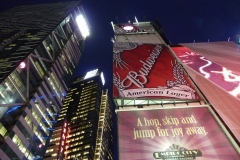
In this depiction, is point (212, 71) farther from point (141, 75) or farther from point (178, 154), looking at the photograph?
point (178, 154)

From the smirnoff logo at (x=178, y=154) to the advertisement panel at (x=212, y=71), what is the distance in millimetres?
7611

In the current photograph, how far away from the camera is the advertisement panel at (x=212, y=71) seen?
760 inches

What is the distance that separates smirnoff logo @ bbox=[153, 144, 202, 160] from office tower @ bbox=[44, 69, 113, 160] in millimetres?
64712

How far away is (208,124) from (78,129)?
108 metres

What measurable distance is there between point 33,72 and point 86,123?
6113 cm

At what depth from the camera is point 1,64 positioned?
53969 mm

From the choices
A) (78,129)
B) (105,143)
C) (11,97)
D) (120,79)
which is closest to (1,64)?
(11,97)

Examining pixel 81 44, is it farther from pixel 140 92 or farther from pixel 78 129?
pixel 140 92

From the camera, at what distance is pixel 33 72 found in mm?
60750

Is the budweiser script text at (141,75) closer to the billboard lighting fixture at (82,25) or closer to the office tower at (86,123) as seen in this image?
the office tower at (86,123)

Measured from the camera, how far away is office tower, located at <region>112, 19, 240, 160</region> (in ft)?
43.4

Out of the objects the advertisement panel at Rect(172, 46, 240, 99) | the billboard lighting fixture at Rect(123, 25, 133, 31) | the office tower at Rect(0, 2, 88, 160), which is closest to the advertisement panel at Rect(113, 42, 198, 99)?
the advertisement panel at Rect(172, 46, 240, 99)

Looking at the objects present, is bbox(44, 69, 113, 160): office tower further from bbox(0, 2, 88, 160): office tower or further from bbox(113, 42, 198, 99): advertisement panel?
bbox(113, 42, 198, 99): advertisement panel

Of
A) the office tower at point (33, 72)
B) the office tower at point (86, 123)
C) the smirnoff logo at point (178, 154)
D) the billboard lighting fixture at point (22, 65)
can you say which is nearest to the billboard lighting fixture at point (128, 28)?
the smirnoff logo at point (178, 154)
